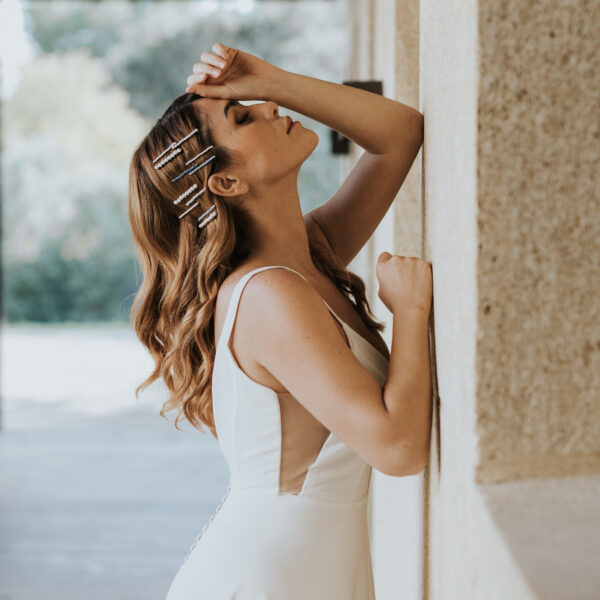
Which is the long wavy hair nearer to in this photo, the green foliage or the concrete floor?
the concrete floor

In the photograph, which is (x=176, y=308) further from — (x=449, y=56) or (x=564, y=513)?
(x=564, y=513)

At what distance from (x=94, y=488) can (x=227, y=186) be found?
4236 millimetres

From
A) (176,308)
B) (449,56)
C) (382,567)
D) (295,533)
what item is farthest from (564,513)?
(382,567)

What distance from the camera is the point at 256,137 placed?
54.2 inches

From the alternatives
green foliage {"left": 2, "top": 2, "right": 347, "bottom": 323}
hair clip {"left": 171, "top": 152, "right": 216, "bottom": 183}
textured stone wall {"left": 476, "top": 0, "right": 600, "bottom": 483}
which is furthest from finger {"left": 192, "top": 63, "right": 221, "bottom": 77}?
green foliage {"left": 2, "top": 2, "right": 347, "bottom": 323}

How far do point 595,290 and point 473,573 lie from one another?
317 mm

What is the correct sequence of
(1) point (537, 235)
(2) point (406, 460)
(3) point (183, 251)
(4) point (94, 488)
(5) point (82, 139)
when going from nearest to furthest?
(1) point (537, 235) < (2) point (406, 460) < (3) point (183, 251) < (4) point (94, 488) < (5) point (82, 139)

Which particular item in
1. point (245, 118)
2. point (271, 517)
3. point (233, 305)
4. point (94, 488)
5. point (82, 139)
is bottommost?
point (94, 488)

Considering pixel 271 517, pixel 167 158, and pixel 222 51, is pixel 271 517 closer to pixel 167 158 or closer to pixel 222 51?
pixel 167 158

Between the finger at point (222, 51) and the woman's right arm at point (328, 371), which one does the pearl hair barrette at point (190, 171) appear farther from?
the woman's right arm at point (328, 371)

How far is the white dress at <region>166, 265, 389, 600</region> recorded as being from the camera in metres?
1.27

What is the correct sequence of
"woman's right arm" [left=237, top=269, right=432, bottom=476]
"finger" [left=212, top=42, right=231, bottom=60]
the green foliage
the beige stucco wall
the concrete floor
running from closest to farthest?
1. the beige stucco wall
2. "woman's right arm" [left=237, top=269, right=432, bottom=476]
3. "finger" [left=212, top=42, right=231, bottom=60]
4. the concrete floor
5. the green foliage

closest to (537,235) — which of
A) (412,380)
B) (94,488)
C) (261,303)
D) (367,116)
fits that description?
(412,380)

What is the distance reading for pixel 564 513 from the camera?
0.75 meters
